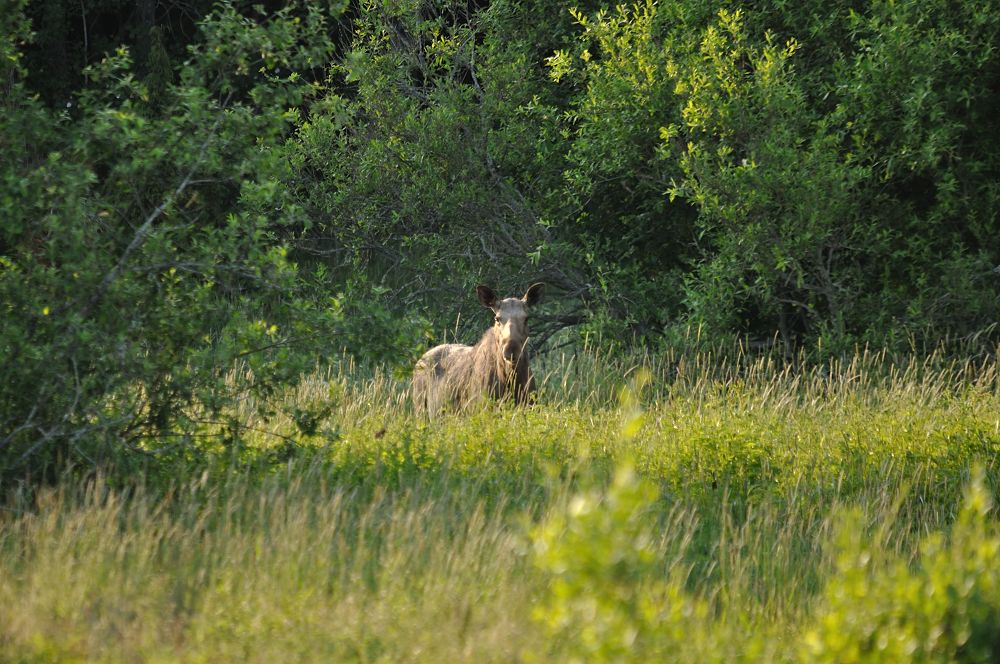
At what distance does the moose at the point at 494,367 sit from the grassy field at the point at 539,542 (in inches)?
40.8

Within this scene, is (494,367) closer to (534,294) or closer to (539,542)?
(534,294)

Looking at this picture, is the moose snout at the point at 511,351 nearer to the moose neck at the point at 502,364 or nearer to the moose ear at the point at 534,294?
the moose neck at the point at 502,364

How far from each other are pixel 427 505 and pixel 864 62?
807cm

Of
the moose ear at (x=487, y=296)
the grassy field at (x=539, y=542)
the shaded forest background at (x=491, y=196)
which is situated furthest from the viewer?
the moose ear at (x=487, y=296)

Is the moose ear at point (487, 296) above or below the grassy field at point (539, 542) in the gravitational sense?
above

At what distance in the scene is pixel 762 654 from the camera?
228 inches

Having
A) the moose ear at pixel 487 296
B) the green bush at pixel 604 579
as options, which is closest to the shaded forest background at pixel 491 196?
the moose ear at pixel 487 296

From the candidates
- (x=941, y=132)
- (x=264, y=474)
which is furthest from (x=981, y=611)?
(x=941, y=132)

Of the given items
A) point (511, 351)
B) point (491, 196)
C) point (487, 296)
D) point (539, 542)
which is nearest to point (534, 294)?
point (487, 296)

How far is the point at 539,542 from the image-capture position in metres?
4.70

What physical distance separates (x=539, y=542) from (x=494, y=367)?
26.1 feet

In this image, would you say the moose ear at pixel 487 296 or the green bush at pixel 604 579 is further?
the moose ear at pixel 487 296

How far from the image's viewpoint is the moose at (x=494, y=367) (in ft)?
40.1

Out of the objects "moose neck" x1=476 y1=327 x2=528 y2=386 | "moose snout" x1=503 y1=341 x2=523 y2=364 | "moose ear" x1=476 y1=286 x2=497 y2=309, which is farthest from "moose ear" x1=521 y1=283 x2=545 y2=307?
"moose snout" x1=503 y1=341 x2=523 y2=364
